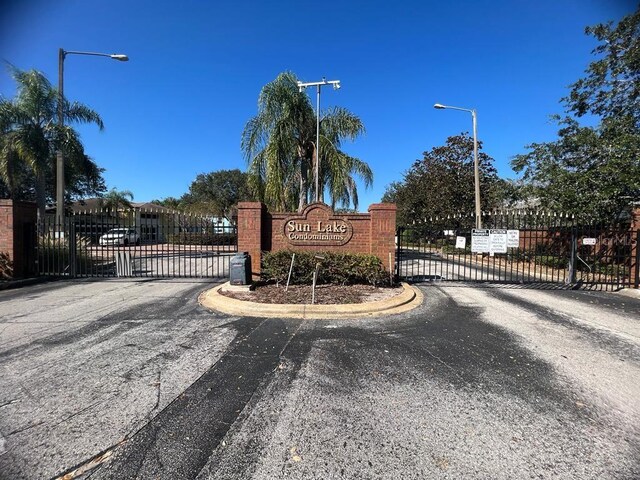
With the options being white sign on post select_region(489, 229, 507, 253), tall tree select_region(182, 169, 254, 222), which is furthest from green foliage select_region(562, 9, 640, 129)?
tall tree select_region(182, 169, 254, 222)

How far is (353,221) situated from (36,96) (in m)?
15.1

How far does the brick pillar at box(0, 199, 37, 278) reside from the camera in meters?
10.4

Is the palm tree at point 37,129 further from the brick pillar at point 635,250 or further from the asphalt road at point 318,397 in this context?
the brick pillar at point 635,250

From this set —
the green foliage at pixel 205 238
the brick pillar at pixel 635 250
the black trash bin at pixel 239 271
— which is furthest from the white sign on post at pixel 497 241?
the green foliage at pixel 205 238

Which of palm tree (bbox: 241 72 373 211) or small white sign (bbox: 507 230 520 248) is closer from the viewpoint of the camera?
small white sign (bbox: 507 230 520 248)

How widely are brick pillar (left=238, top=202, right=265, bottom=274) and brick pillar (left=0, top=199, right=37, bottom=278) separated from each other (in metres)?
7.03

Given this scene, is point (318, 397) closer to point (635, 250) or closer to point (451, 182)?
point (635, 250)

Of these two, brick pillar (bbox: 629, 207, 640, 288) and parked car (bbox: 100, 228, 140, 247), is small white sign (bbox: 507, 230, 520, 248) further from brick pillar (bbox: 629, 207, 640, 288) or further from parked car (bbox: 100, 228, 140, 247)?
parked car (bbox: 100, 228, 140, 247)

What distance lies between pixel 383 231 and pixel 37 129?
14741 mm

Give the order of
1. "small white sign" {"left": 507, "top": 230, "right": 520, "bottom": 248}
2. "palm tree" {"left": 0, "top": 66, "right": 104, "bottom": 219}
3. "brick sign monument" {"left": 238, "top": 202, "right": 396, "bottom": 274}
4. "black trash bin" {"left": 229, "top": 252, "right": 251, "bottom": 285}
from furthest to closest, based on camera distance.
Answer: "palm tree" {"left": 0, "top": 66, "right": 104, "bottom": 219}, "small white sign" {"left": 507, "top": 230, "right": 520, "bottom": 248}, "brick sign monument" {"left": 238, "top": 202, "right": 396, "bottom": 274}, "black trash bin" {"left": 229, "top": 252, "right": 251, "bottom": 285}

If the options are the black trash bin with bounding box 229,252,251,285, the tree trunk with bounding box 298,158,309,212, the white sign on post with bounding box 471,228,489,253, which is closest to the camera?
the black trash bin with bounding box 229,252,251,285

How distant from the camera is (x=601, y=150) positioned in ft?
44.0

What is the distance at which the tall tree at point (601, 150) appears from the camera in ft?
38.7

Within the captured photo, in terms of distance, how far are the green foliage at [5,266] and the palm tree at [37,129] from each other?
5.04m
